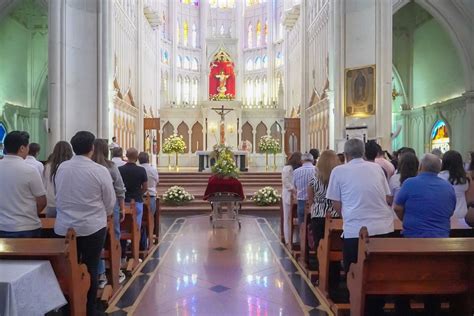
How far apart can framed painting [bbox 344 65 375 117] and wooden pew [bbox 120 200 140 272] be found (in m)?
11.4

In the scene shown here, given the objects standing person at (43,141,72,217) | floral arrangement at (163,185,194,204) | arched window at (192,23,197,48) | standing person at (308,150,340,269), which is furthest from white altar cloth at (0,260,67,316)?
arched window at (192,23,197,48)

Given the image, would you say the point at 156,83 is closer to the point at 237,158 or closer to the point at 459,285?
the point at 237,158

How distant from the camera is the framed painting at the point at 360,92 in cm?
1603

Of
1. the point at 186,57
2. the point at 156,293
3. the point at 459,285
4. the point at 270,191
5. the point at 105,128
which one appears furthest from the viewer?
the point at 186,57

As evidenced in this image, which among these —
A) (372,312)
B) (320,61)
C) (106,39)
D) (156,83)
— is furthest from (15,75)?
(372,312)

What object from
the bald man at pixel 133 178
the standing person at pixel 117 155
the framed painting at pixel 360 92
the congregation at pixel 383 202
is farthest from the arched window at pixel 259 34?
the congregation at pixel 383 202

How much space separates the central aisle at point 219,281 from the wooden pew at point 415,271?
1388 millimetres

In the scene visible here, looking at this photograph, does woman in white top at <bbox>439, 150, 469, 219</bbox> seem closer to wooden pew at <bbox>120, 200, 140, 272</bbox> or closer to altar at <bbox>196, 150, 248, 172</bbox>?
wooden pew at <bbox>120, 200, 140, 272</bbox>

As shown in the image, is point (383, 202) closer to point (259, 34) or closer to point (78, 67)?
point (78, 67)

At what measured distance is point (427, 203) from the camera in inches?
157

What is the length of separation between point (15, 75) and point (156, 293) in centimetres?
1863

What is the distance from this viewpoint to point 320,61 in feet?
68.6

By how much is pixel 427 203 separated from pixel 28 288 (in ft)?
10.5

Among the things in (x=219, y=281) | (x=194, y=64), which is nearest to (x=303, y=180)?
(x=219, y=281)
